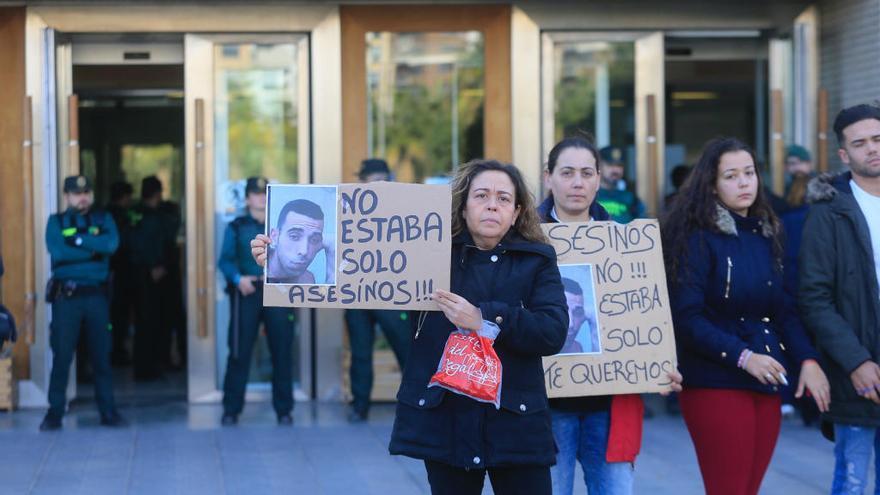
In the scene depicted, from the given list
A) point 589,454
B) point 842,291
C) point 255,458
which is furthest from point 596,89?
point 589,454

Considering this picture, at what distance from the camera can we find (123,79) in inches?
483

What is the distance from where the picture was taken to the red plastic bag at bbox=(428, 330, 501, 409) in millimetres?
4062

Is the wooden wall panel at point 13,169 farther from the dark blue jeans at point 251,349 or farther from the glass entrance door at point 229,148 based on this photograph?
the dark blue jeans at point 251,349

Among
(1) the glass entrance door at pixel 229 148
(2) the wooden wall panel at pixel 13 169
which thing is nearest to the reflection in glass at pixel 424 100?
(1) the glass entrance door at pixel 229 148

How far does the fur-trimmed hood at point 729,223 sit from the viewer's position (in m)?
5.09

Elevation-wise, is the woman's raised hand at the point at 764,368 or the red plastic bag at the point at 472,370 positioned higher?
the red plastic bag at the point at 472,370

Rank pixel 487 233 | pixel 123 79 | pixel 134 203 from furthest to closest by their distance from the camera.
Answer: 1. pixel 134 203
2. pixel 123 79
3. pixel 487 233

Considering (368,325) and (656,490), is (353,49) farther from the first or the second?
(656,490)

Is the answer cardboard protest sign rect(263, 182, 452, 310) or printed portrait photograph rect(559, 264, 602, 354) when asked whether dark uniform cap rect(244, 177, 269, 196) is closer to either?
printed portrait photograph rect(559, 264, 602, 354)

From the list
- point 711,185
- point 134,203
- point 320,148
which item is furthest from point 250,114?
point 711,185

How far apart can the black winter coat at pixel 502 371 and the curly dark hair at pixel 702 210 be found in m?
1.04

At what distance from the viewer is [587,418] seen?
521 cm

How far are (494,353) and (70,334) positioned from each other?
626cm

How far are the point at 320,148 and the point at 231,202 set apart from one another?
0.91 m
